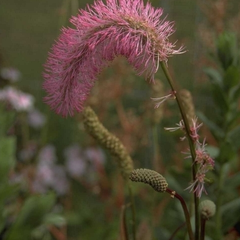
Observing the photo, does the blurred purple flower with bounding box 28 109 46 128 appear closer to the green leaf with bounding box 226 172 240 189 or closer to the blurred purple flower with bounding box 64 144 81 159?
the blurred purple flower with bounding box 64 144 81 159

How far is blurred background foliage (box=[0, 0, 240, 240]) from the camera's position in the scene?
2.18 ft

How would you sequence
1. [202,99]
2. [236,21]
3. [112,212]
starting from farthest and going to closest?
[202,99], [112,212], [236,21]

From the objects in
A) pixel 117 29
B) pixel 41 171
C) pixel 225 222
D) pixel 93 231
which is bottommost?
pixel 41 171

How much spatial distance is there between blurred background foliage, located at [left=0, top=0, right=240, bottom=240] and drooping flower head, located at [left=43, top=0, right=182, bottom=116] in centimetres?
17

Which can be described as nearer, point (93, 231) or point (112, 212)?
point (93, 231)

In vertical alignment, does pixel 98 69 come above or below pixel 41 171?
above

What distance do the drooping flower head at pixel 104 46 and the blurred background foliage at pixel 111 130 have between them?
166mm

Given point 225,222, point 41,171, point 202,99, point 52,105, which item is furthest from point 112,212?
point 52,105

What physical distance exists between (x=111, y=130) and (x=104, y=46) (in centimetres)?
101

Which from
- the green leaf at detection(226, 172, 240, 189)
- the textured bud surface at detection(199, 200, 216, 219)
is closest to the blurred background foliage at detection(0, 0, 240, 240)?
the green leaf at detection(226, 172, 240, 189)

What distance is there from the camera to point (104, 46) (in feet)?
1.29

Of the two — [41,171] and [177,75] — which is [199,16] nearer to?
[177,75]

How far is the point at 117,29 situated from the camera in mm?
387

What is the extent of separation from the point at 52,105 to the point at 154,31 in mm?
99
